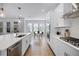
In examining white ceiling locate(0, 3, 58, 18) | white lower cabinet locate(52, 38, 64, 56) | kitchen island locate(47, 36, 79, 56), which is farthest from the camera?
white ceiling locate(0, 3, 58, 18)

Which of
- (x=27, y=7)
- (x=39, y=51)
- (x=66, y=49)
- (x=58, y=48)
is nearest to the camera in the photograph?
(x=66, y=49)

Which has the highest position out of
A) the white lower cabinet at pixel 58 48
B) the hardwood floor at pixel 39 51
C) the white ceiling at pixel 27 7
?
the white ceiling at pixel 27 7

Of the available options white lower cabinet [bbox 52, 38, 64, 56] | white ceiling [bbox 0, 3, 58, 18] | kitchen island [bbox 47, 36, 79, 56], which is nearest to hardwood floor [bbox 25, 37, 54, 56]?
white lower cabinet [bbox 52, 38, 64, 56]

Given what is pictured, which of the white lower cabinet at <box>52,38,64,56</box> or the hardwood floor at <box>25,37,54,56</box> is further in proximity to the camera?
the hardwood floor at <box>25,37,54,56</box>

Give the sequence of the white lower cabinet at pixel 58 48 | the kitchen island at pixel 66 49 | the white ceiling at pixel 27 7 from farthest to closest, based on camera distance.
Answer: the white ceiling at pixel 27 7 < the white lower cabinet at pixel 58 48 < the kitchen island at pixel 66 49

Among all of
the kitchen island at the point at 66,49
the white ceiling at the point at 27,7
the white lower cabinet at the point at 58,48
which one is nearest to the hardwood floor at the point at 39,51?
the white lower cabinet at the point at 58,48

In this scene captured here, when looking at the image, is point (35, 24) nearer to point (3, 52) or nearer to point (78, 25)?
point (78, 25)

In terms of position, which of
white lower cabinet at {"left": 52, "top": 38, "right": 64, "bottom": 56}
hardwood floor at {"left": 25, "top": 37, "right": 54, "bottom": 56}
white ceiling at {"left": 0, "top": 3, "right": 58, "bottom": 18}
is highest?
white ceiling at {"left": 0, "top": 3, "right": 58, "bottom": 18}

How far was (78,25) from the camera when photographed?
9.82 feet

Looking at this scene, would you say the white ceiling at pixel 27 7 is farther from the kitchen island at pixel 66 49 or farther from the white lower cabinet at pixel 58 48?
the kitchen island at pixel 66 49

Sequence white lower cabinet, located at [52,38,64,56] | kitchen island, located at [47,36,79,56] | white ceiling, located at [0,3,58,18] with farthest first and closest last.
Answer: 1. white ceiling, located at [0,3,58,18]
2. white lower cabinet, located at [52,38,64,56]
3. kitchen island, located at [47,36,79,56]

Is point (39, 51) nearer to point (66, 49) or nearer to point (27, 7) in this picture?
point (27, 7)

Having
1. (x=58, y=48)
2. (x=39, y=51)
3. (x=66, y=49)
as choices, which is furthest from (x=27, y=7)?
(x=66, y=49)

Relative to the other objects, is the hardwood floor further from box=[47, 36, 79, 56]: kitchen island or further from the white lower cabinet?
box=[47, 36, 79, 56]: kitchen island
